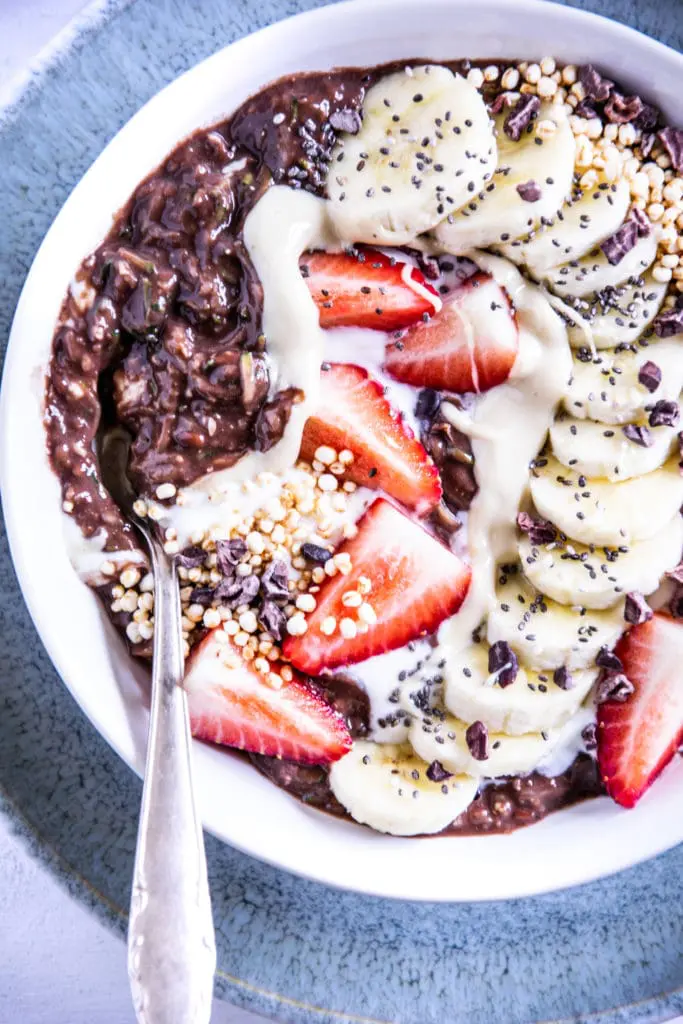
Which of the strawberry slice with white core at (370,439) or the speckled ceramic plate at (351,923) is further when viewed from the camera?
the speckled ceramic plate at (351,923)

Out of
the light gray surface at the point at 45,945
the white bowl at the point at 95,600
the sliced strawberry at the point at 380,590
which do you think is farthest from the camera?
the light gray surface at the point at 45,945

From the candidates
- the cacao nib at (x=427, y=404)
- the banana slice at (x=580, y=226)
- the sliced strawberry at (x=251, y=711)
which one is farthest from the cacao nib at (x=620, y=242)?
the sliced strawberry at (x=251, y=711)

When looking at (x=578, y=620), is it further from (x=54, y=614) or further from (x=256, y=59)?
(x=256, y=59)

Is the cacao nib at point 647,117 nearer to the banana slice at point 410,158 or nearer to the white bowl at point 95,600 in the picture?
the white bowl at point 95,600

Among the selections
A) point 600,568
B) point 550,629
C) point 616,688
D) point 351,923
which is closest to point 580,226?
point 600,568

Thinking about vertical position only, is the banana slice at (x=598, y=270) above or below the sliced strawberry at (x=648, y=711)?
above

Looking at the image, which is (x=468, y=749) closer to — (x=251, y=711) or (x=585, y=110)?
(x=251, y=711)

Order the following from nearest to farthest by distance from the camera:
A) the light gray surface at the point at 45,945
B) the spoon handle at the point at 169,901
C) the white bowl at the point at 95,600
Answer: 1. the spoon handle at the point at 169,901
2. the white bowl at the point at 95,600
3. the light gray surface at the point at 45,945
